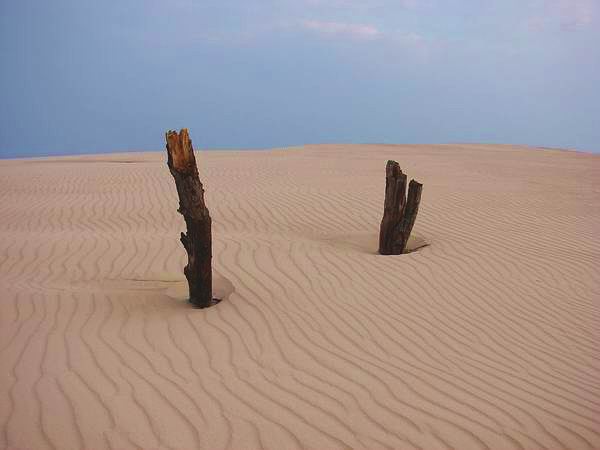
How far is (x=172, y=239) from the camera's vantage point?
25.6 feet

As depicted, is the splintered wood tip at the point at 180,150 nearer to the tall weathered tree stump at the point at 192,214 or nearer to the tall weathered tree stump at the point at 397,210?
the tall weathered tree stump at the point at 192,214

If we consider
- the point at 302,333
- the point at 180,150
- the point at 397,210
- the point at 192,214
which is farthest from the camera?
the point at 397,210

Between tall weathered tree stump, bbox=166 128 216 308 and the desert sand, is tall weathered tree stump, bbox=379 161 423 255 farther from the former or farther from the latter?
tall weathered tree stump, bbox=166 128 216 308

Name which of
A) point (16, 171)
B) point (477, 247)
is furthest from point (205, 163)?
point (477, 247)

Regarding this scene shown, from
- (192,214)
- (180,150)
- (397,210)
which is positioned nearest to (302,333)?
(192,214)

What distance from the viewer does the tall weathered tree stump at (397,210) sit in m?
6.93

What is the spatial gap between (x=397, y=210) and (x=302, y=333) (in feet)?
9.30

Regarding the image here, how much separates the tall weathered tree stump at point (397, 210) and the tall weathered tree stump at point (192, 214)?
2.80m

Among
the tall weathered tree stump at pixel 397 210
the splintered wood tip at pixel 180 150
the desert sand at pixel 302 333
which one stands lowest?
the desert sand at pixel 302 333

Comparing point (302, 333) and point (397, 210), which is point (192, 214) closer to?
point (302, 333)

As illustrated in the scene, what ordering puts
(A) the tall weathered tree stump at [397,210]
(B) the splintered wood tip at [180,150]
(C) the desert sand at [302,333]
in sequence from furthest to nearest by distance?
(A) the tall weathered tree stump at [397,210], (B) the splintered wood tip at [180,150], (C) the desert sand at [302,333]

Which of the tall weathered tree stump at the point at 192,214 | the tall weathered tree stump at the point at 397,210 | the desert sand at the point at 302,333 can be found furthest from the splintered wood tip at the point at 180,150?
the tall weathered tree stump at the point at 397,210

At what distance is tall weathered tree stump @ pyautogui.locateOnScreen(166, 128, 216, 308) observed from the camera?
4.54 metres

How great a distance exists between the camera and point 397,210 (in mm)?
6980
